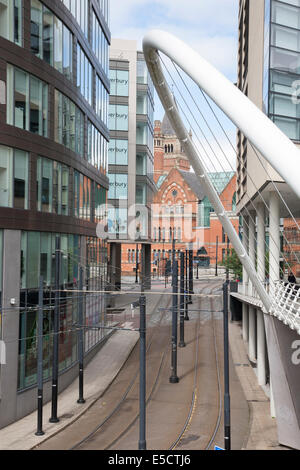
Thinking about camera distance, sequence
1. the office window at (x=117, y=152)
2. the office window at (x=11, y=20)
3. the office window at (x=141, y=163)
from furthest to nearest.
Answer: the office window at (x=141, y=163) → the office window at (x=117, y=152) → the office window at (x=11, y=20)

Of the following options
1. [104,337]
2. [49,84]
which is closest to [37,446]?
[49,84]

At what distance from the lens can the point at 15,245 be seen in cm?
2142

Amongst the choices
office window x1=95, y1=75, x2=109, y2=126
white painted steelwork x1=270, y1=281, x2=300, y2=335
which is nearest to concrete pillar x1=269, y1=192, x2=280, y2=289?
white painted steelwork x1=270, y1=281, x2=300, y2=335

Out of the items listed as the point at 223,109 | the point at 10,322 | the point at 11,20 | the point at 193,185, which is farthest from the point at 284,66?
the point at 193,185

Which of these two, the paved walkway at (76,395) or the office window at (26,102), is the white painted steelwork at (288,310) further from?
the office window at (26,102)

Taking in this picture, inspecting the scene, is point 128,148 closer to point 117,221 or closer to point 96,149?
point 117,221

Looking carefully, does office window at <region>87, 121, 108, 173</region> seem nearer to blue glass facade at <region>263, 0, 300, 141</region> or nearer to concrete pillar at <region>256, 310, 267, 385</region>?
blue glass facade at <region>263, 0, 300, 141</region>

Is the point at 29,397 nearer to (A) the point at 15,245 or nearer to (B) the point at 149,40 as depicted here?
(A) the point at 15,245

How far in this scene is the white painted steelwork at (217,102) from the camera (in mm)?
9703

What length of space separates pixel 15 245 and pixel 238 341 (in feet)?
76.6

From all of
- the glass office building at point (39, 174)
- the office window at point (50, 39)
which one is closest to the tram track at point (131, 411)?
the glass office building at point (39, 174)

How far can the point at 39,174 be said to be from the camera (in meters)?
23.8

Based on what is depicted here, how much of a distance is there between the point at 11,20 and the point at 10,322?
1173cm

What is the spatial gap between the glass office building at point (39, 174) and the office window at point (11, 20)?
0.04 metres
